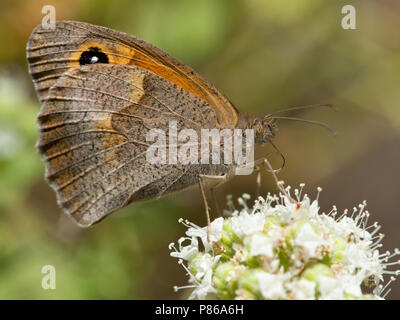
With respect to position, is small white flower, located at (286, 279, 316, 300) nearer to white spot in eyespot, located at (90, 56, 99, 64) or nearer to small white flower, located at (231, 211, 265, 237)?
small white flower, located at (231, 211, 265, 237)

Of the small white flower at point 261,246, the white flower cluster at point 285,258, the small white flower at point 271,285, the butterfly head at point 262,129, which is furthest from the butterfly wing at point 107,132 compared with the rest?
the small white flower at point 271,285

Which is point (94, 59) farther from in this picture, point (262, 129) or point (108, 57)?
point (262, 129)

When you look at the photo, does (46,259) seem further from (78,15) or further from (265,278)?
(265,278)

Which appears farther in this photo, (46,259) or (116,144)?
(46,259)

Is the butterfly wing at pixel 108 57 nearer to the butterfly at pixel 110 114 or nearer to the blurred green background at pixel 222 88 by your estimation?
the butterfly at pixel 110 114

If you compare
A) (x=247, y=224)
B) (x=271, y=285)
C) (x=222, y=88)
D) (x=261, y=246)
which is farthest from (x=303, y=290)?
(x=222, y=88)

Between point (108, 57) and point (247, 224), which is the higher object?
point (108, 57)
